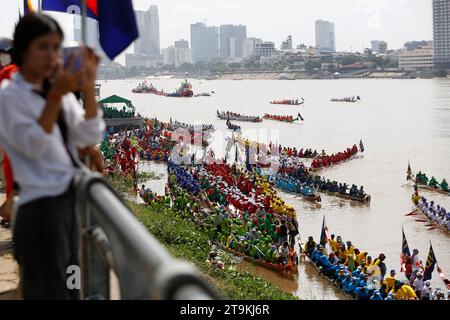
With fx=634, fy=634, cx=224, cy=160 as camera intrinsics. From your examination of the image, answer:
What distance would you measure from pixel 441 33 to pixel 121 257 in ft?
443

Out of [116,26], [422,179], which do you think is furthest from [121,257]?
[422,179]

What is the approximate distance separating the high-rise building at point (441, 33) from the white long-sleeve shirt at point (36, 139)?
418 feet

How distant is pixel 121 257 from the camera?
1.79 meters

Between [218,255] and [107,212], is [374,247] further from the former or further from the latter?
[107,212]

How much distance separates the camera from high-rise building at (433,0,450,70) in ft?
404

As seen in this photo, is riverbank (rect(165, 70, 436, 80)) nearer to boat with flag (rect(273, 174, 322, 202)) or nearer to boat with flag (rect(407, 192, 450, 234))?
boat with flag (rect(273, 174, 322, 202))

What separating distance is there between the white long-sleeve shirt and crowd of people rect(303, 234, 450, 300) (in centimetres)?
688

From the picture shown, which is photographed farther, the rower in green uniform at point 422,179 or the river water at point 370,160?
the rower in green uniform at point 422,179

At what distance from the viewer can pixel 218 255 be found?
1091 cm

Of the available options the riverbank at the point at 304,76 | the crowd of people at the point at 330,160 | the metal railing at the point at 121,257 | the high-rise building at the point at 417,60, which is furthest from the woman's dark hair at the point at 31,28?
the high-rise building at the point at 417,60

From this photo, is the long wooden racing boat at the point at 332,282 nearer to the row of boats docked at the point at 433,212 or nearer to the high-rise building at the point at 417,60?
the row of boats docked at the point at 433,212

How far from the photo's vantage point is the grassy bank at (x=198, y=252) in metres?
8.34
